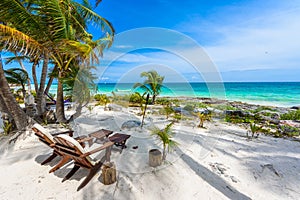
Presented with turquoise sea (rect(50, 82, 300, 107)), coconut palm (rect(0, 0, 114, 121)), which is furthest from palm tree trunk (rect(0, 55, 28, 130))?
turquoise sea (rect(50, 82, 300, 107))

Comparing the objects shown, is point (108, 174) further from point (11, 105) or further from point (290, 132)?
point (290, 132)

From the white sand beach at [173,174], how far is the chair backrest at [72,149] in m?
0.37

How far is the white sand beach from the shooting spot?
87.6 inches

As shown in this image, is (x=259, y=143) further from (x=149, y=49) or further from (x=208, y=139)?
(x=149, y=49)

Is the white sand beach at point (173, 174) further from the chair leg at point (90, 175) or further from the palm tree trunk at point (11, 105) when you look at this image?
the palm tree trunk at point (11, 105)

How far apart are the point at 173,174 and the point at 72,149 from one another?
1.80m

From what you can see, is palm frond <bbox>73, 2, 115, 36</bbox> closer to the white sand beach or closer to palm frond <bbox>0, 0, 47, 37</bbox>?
palm frond <bbox>0, 0, 47, 37</bbox>

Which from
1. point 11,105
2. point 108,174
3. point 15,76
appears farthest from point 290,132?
point 15,76

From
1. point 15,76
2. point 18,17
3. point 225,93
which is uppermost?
point 18,17

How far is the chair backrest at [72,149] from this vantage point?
220 centimetres

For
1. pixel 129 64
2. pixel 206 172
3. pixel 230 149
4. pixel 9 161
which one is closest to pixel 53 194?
pixel 9 161

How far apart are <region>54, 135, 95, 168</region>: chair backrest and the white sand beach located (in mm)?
372

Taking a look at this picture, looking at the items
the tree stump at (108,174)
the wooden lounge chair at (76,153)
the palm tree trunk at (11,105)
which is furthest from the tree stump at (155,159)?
the palm tree trunk at (11,105)

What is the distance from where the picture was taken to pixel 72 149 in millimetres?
2281
